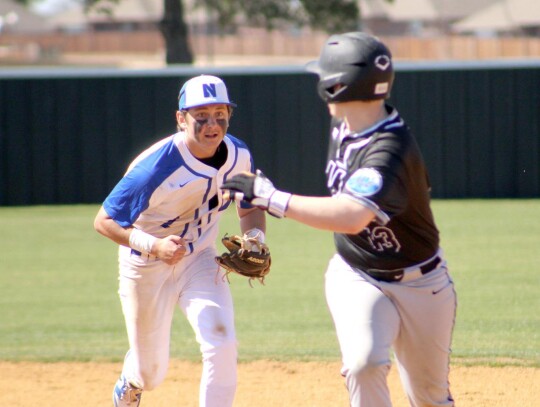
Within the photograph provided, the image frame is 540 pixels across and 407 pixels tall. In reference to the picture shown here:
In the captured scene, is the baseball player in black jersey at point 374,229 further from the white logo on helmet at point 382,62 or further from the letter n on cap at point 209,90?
the letter n on cap at point 209,90

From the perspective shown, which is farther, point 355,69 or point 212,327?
point 212,327

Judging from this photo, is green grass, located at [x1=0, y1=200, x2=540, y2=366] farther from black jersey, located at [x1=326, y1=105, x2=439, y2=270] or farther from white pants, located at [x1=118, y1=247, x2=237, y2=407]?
black jersey, located at [x1=326, y1=105, x2=439, y2=270]

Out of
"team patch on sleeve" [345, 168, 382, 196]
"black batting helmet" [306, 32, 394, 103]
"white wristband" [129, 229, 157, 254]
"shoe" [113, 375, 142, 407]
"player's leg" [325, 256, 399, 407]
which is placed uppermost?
"black batting helmet" [306, 32, 394, 103]

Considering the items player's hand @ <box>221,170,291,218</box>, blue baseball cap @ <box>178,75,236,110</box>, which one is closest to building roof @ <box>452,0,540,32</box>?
blue baseball cap @ <box>178,75,236,110</box>

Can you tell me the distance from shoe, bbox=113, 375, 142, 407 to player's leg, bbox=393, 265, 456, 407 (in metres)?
1.74

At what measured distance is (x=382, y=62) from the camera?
4.36m

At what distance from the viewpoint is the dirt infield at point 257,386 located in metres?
6.73

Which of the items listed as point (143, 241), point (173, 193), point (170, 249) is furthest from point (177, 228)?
point (170, 249)

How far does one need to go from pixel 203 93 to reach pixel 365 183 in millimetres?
1454

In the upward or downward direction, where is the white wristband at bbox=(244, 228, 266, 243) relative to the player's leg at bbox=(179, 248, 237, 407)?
upward

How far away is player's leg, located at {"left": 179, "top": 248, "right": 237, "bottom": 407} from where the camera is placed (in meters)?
5.07

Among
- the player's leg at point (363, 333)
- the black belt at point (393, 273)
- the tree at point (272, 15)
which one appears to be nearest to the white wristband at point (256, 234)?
the player's leg at point (363, 333)

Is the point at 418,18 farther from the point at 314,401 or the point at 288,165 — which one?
the point at 314,401

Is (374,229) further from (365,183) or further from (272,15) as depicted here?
(272,15)
